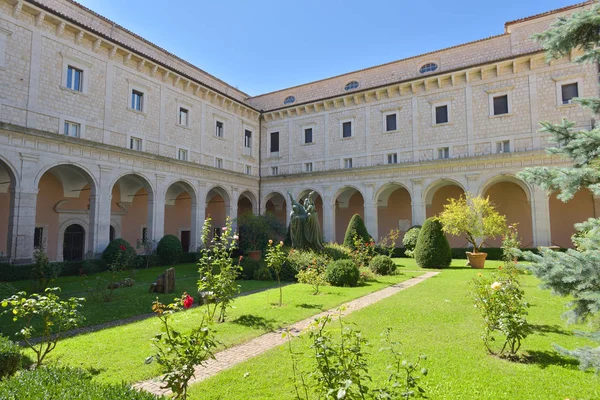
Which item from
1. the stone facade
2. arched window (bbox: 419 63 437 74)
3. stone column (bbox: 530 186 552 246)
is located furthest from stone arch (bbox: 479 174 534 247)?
arched window (bbox: 419 63 437 74)

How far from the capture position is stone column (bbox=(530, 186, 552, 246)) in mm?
19375

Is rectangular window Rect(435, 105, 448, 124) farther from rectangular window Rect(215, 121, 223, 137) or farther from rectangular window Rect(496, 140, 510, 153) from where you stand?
rectangular window Rect(215, 121, 223, 137)

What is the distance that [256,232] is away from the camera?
2114cm

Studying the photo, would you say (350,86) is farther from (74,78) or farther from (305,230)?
(74,78)

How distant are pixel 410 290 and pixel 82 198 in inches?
773

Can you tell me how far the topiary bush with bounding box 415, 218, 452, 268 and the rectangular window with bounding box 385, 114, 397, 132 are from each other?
10518 mm

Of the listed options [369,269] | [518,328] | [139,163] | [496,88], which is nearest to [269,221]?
[139,163]

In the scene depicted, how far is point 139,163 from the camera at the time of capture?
62.7 feet

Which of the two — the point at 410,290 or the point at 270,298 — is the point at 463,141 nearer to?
the point at 410,290

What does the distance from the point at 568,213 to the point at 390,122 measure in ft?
41.6

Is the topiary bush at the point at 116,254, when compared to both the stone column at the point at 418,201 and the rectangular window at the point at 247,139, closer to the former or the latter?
the rectangular window at the point at 247,139

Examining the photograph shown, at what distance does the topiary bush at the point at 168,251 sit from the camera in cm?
1875

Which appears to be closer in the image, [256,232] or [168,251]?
[168,251]

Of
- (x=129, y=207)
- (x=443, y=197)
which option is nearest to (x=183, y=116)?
(x=129, y=207)
